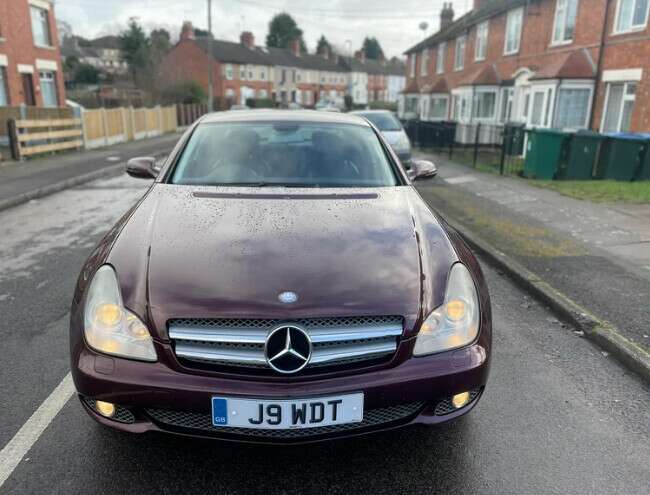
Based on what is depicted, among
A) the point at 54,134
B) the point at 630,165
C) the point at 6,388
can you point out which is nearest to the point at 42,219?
the point at 6,388

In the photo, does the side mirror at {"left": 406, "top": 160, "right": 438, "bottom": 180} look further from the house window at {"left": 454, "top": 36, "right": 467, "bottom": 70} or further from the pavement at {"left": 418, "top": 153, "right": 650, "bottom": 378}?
the house window at {"left": 454, "top": 36, "right": 467, "bottom": 70}

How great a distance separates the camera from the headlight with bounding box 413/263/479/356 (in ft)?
7.63

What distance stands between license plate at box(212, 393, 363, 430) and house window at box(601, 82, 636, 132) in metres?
16.5

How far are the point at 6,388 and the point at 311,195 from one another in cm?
222

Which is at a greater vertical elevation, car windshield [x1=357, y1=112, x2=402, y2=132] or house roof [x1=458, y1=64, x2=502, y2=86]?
house roof [x1=458, y1=64, x2=502, y2=86]

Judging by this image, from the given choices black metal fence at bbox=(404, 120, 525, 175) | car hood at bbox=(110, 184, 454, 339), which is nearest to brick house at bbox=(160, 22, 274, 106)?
black metal fence at bbox=(404, 120, 525, 175)

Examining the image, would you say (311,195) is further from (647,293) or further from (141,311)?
(647,293)

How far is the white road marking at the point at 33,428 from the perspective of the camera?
8.25 ft

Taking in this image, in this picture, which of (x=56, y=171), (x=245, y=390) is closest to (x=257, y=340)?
(x=245, y=390)

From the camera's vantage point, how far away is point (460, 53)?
3034 centimetres

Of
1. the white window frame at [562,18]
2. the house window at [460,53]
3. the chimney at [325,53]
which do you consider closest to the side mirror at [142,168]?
the white window frame at [562,18]

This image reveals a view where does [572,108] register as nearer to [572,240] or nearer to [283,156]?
[572,240]

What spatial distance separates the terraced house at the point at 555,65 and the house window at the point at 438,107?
46.5 inches

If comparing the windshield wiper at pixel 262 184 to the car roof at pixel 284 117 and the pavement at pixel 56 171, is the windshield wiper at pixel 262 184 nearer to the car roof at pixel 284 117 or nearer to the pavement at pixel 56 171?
the car roof at pixel 284 117
